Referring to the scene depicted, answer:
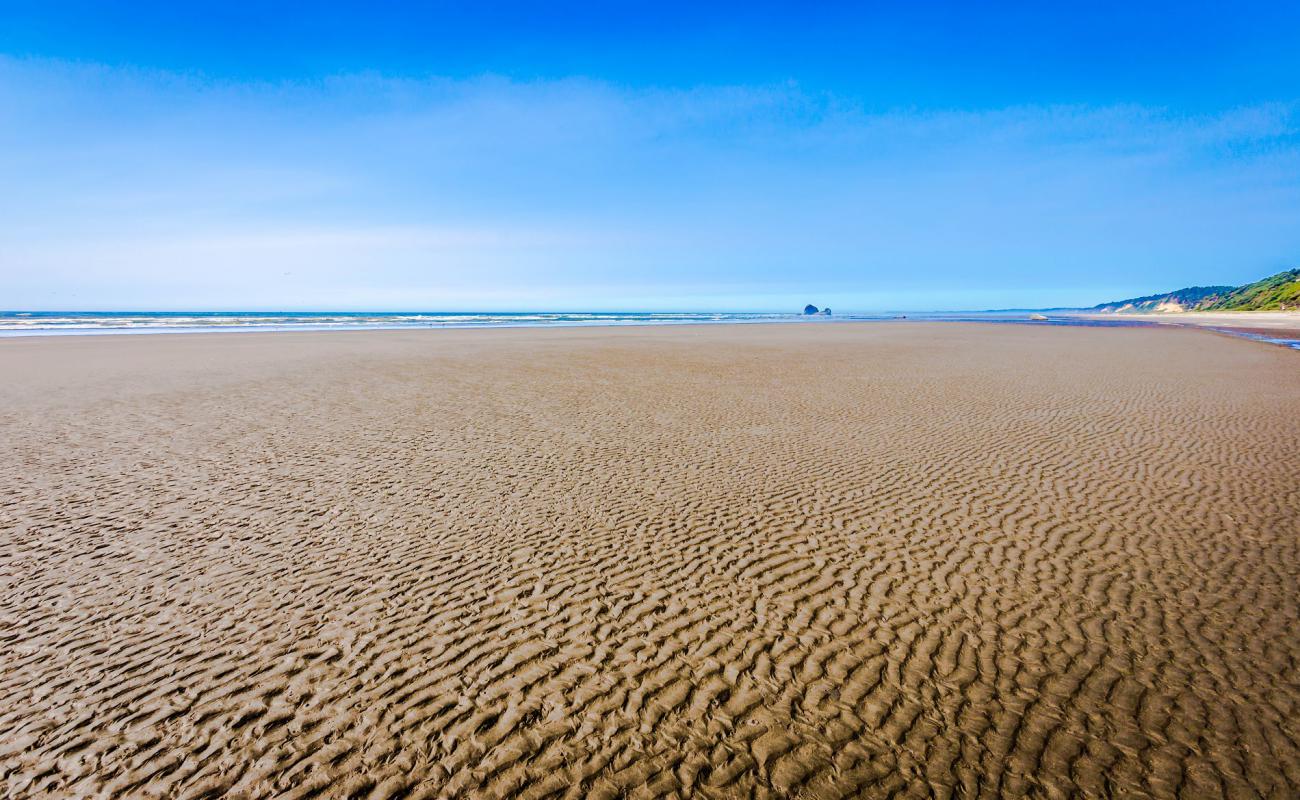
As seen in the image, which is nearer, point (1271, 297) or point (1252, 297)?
point (1271, 297)

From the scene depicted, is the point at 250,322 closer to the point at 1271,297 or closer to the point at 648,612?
the point at 648,612

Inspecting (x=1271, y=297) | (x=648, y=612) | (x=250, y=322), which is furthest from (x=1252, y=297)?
(x=250, y=322)

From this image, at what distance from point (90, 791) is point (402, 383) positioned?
775 inches

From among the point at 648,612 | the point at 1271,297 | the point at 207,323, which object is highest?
the point at 1271,297

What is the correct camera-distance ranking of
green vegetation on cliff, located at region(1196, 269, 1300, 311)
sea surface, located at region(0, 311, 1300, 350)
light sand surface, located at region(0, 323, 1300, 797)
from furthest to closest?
green vegetation on cliff, located at region(1196, 269, 1300, 311) < sea surface, located at region(0, 311, 1300, 350) < light sand surface, located at region(0, 323, 1300, 797)

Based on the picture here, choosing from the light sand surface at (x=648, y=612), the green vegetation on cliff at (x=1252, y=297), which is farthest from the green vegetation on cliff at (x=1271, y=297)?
the light sand surface at (x=648, y=612)

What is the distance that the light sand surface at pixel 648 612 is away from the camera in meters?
4.19

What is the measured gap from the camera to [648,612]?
6109 millimetres

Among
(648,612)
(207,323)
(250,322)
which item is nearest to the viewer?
(648,612)

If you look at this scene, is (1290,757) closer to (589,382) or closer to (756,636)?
(756,636)

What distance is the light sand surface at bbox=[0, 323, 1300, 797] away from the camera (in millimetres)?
4191

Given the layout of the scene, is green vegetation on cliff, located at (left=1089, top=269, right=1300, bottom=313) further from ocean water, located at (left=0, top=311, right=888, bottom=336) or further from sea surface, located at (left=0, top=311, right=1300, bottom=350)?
ocean water, located at (left=0, top=311, right=888, bottom=336)

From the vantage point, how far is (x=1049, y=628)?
581 centimetres

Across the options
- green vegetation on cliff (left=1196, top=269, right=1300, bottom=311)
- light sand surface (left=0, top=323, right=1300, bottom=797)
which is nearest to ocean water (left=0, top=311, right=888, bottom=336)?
light sand surface (left=0, top=323, right=1300, bottom=797)
